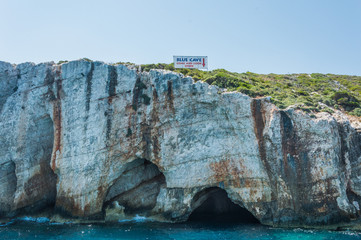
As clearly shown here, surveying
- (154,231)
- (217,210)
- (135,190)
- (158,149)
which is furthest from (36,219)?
(217,210)

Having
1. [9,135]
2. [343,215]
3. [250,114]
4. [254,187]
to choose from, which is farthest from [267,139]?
[9,135]

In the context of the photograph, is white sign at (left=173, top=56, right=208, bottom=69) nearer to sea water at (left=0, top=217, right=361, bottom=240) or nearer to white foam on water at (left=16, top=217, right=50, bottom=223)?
sea water at (left=0, top=217, right=361, bottom=240)

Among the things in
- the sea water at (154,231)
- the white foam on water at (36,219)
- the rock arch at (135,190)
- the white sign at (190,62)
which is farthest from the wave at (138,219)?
the white sign at (190,62)

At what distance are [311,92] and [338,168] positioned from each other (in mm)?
11016

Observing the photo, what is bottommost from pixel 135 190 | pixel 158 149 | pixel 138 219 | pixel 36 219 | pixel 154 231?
pixel 36 219

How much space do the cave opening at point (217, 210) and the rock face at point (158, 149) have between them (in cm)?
60

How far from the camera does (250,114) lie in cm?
2103

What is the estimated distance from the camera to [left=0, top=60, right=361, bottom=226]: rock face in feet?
A: 63.7

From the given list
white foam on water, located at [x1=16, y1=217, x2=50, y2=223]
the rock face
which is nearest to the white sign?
the rock face

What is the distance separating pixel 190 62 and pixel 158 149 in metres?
11.4

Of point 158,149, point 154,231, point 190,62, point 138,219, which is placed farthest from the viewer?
point 190,62

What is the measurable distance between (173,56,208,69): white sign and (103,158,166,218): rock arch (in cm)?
1102

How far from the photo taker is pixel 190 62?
1174 inches

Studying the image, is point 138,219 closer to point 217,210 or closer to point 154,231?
point 154,231
